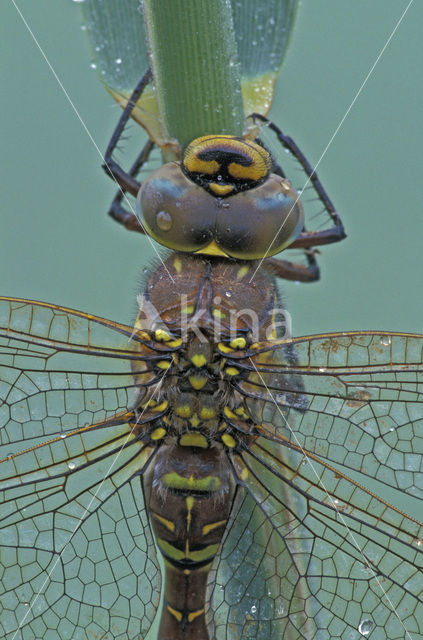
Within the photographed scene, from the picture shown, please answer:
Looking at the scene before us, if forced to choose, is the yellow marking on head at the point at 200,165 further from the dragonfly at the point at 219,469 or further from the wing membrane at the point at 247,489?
the wing membrane at the point at 247,489

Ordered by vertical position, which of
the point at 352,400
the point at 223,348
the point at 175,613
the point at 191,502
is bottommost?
the point at 175,613

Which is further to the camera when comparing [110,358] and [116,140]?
[116,140]

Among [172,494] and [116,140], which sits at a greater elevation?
[116,140]

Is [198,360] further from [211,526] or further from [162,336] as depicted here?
[211,526]

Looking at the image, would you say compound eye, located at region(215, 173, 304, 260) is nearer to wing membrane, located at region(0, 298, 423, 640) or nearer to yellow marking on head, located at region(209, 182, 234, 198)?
yellow marking on head, located at region(209, 182, 234, 198)

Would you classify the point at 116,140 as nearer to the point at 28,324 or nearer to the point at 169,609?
the point at 28,324

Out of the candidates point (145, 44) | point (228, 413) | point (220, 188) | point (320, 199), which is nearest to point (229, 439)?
point (228, 413)

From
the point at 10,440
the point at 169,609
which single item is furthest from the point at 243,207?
the point at 169,609

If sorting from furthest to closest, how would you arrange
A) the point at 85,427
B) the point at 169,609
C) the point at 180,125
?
the point at 169,609 < the point at 85,427 < the point at 180,125
